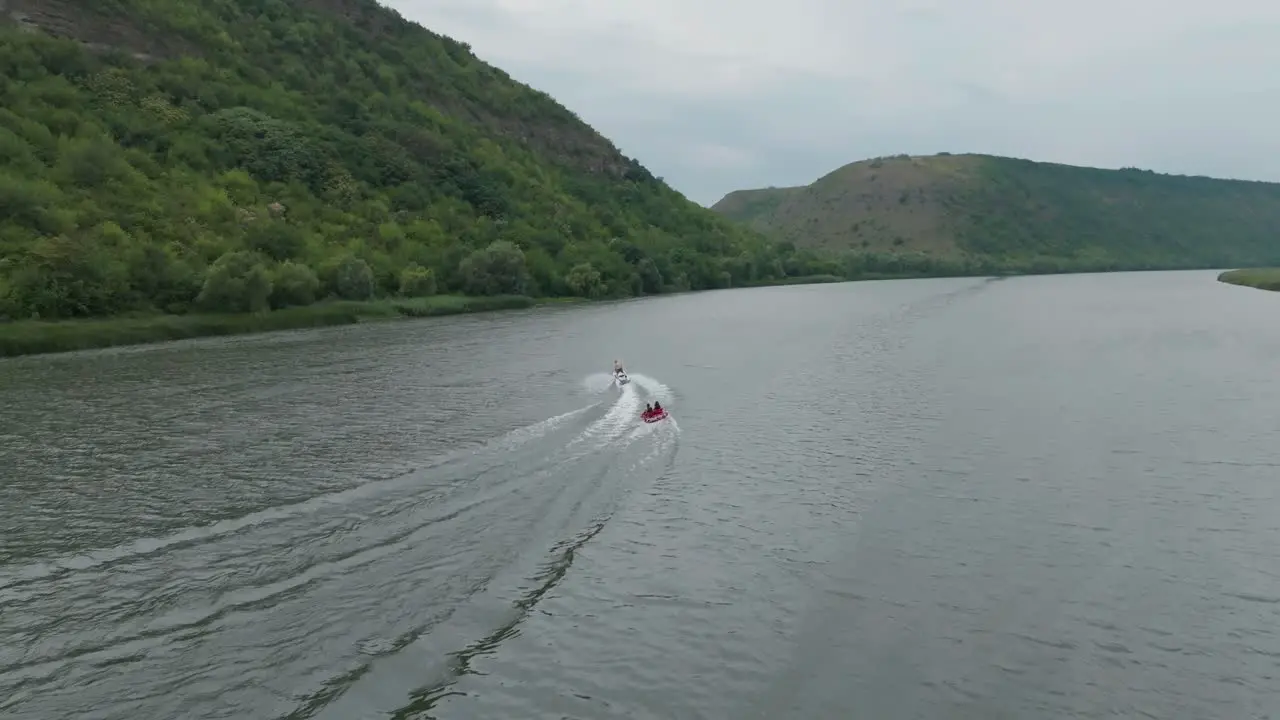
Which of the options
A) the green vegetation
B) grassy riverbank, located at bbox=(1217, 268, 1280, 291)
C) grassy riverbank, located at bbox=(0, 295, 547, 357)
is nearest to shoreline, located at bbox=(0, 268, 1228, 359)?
grassy riverbank, located at bbox=(0, 295, 547, 357)

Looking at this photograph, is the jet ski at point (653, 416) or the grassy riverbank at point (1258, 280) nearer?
the jet ski at point (653, 416)

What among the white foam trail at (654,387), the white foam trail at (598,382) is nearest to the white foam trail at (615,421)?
the white foam trail at (654,387)

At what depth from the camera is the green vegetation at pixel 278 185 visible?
76.1 meters

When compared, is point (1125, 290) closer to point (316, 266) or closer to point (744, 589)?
point (316, 266)

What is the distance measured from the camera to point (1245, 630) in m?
17.9

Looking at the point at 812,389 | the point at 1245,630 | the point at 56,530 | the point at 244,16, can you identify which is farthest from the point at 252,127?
the point at 1245,630

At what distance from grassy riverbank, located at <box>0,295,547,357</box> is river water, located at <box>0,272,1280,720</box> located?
1806cm

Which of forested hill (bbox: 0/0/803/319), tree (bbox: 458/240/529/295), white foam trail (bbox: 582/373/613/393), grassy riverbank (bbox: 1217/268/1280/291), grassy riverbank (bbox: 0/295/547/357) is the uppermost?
forested hill (bbox: 0/0/803/319)

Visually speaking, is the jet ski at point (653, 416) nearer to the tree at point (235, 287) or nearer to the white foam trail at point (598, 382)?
the white foam trail at point (598, 382)

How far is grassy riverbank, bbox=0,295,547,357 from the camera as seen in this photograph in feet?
204

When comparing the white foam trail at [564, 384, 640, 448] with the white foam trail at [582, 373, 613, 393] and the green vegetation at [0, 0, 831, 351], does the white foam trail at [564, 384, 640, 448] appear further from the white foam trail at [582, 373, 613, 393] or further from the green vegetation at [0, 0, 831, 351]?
the green vegetation at [0, 0, 831, 351]

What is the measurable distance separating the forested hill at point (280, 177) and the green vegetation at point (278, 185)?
0.31 meters

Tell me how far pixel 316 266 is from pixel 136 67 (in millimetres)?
46246

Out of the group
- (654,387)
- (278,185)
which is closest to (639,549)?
(654,387)
